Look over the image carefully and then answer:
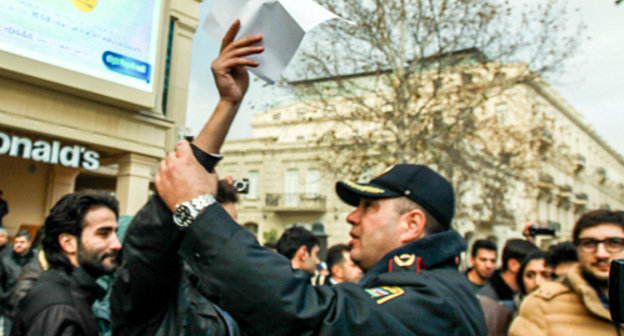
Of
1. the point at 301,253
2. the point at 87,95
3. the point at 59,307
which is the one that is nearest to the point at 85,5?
the point at 87,95

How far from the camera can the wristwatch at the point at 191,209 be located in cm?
134

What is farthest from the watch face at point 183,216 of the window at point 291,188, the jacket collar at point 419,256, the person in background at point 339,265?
the window at point 291,188

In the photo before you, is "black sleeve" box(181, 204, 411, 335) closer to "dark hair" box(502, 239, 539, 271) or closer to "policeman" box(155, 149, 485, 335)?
"policeman" box(155, 149, 485, 335)

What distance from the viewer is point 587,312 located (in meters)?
3.21

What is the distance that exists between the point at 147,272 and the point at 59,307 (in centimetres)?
100

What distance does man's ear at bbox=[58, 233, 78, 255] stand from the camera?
3065 mm

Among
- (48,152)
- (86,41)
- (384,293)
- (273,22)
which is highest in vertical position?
(86,41)

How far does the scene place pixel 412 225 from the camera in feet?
6.54

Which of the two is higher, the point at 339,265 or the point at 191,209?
the point at 191,209

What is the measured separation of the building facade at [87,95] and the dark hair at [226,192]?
9.31 meters

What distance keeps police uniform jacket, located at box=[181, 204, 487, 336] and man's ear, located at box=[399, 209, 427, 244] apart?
41cm

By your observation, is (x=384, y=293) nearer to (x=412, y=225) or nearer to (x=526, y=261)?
(x=412, y=225)

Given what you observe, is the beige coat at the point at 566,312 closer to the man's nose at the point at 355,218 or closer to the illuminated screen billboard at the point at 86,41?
the man's nose at the point at 355,218

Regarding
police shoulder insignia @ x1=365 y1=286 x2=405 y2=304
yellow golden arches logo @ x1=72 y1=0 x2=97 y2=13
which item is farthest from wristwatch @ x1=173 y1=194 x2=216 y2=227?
yellow golden arches logo @ x1=72 y1=0 x2=97 y2=13
